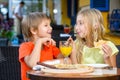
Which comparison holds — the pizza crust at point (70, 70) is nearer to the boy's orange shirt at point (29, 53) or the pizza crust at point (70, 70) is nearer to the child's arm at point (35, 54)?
the child's arm at point (35, 54)

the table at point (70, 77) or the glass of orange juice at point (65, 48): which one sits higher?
the glass of orange juice at point (65, 48)

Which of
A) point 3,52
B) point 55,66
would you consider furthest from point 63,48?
point 3,52

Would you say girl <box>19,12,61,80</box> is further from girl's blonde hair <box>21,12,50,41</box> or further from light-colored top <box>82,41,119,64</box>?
light-colored top <box>82,41,119,64</box>

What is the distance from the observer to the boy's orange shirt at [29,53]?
3.47 m

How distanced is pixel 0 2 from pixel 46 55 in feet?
66.4

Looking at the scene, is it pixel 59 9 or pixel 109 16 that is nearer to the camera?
pixel 109 16

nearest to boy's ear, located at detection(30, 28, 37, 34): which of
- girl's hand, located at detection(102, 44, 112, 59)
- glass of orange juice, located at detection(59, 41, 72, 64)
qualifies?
glass of orange juice, located at detection(59, 41, 72, 64)

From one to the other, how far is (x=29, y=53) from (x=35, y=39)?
0.18 meters

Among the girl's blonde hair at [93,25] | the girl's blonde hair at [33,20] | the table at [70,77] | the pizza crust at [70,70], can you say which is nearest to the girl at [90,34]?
the girl's blonde hair at [93,25]

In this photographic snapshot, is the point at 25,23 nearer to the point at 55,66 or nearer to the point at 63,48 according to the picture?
the point at 63,48

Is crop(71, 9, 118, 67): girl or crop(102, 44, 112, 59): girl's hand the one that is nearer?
crop(102, 44, 112, 59): girl's hand

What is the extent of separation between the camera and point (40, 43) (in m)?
3.38

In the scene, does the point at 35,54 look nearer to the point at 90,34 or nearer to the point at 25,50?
the point at 25,50

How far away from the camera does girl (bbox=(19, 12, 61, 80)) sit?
345cm
